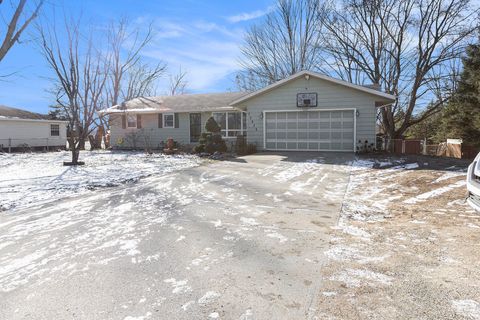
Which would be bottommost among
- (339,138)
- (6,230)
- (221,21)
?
(6,230)

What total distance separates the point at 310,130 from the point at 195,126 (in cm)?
734

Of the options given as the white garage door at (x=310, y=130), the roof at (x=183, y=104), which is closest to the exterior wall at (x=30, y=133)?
the roof at (x=183, y=104)

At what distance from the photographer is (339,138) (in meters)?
14.4

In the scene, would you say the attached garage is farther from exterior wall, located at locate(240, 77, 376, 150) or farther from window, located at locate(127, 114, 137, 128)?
window, located at locate(127, 114, 137, 128)

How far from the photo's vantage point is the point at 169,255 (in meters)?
3.48

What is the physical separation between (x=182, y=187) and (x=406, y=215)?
4.53 metres

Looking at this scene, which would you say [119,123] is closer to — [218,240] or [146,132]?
[146,132]

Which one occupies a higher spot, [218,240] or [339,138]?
[339,138]

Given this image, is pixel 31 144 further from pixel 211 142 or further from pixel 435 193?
pixel 435 193

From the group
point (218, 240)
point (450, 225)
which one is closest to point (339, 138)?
point (450, 225)

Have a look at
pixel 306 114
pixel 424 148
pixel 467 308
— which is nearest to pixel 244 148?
pixel 306 114

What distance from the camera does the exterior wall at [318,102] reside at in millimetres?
13953

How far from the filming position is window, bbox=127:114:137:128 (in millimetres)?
20578

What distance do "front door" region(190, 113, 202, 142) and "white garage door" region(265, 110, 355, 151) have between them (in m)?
5.20
